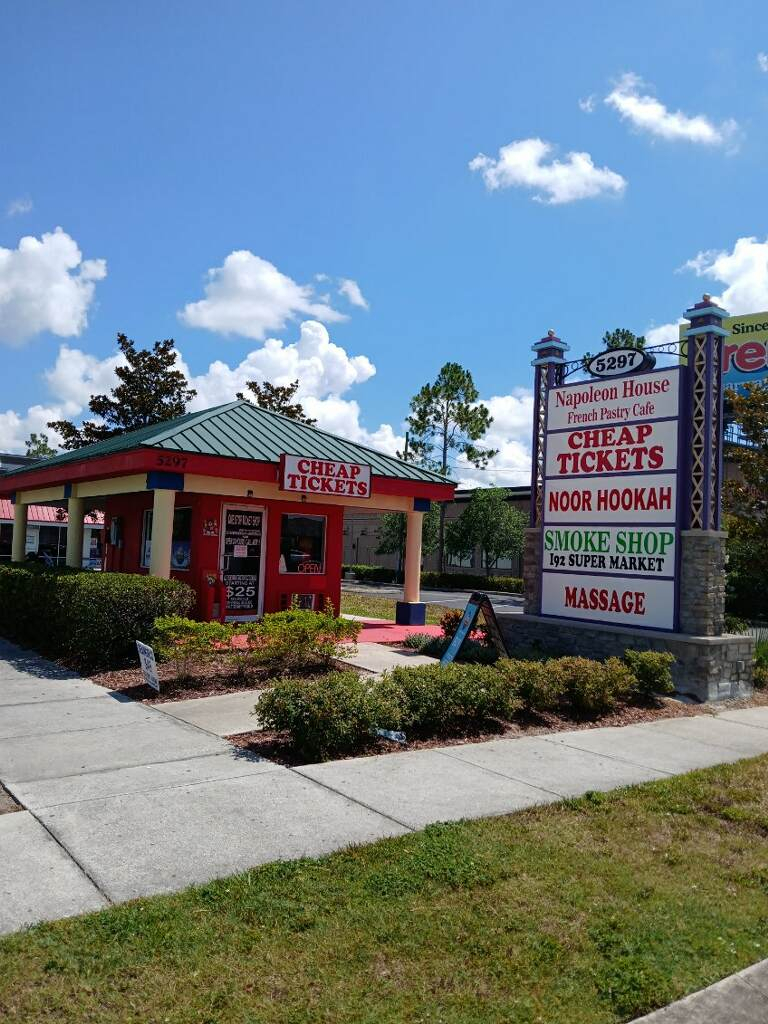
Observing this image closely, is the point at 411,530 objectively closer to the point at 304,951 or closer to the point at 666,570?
the point at 666,570

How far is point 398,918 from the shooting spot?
3969mm

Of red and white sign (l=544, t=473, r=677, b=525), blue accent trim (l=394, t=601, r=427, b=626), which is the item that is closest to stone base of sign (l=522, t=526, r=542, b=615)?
red and white sign (l=544, t=473, r=677, b=525)

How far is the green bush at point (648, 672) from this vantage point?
10.4 meters

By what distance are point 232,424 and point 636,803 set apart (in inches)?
477

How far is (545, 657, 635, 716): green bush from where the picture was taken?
9438 mm

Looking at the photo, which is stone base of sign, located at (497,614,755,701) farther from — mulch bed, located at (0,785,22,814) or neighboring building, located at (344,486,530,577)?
neighboring building, located at (344,486,530,577)

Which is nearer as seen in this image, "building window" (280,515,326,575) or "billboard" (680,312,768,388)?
"building window" (280,515,326,575)

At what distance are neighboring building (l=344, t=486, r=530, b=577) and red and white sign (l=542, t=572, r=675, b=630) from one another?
30.0 m

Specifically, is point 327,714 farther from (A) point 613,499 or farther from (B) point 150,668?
(A) point 613,499

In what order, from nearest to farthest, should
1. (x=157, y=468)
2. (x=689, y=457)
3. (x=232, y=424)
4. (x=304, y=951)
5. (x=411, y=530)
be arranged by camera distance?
(x=304, y=951), (x=689, y=457), (x=157, y=468), (x=232, y=424), (x=411, y=530)

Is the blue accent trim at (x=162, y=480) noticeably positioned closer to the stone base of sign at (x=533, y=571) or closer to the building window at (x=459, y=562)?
the stone base of sign at (x=533, y=571)

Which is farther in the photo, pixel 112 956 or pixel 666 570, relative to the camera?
pixel 666 570

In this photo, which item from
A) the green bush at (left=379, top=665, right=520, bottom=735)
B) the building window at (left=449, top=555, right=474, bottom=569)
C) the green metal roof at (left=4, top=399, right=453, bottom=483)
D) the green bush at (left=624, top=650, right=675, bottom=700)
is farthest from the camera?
the building window at (left=449, top=555, right=474, bottom=569)

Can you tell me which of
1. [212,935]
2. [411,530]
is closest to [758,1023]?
[212,935]
